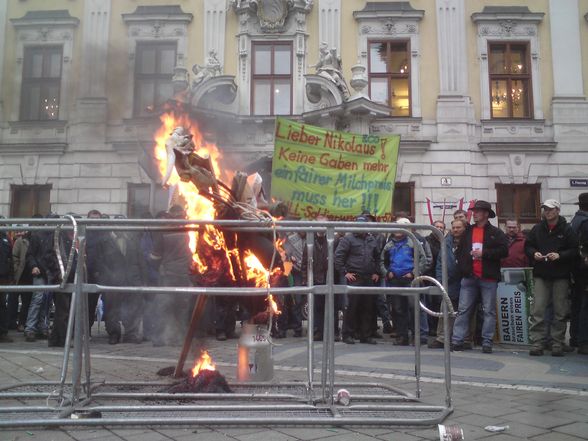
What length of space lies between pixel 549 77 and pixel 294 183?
1019 cm

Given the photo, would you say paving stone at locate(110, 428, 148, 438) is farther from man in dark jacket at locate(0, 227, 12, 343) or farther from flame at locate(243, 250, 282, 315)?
man in dark jacket at locate(0, 227, 12, 343)

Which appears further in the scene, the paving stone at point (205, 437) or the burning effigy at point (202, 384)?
the burning effigy at point (202, 384)

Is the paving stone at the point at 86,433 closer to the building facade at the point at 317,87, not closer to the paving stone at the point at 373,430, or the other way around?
the paving stone at the point at 373,430

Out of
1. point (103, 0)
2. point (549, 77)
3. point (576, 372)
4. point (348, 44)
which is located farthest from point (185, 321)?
point (549, 77)

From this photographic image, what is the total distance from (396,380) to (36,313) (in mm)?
5896

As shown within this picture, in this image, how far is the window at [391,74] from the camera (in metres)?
15.9

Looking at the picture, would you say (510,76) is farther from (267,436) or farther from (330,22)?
(267,436)

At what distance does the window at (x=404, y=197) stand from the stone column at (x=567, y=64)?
4855 mm

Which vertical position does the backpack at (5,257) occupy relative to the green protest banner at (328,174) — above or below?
below

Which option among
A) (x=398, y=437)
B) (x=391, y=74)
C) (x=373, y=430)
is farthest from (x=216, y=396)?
(x=391, y=74)

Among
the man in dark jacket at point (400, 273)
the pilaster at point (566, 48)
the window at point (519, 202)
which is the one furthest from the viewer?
the pilaster at point (566, 48)


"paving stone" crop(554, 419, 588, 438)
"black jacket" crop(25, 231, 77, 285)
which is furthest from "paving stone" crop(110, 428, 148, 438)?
"black jacket" crop(25, 231, 77, 285)

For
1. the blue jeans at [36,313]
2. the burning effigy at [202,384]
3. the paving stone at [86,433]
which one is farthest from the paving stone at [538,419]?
the blue jeans at [36,313]

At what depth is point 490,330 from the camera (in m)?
7.03
